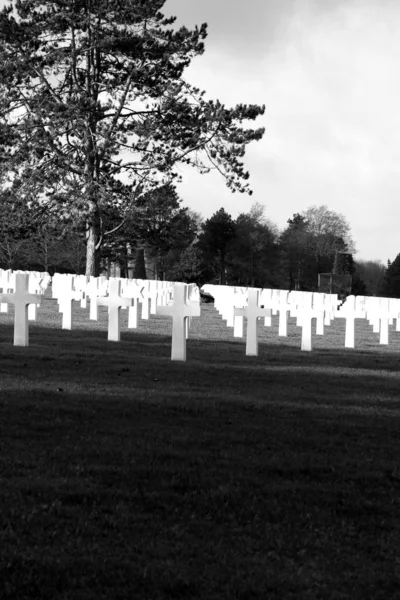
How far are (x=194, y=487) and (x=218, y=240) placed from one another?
88.8 metres

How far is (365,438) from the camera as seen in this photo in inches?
281

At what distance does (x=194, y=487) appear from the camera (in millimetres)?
5277

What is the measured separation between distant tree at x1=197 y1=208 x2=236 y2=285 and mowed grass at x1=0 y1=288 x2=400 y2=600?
274 ft

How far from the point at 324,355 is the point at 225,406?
22.8 feet

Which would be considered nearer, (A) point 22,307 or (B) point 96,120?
(A) point 22,307

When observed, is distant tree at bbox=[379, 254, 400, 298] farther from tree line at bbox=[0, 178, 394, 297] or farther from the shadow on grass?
the shadow on grass

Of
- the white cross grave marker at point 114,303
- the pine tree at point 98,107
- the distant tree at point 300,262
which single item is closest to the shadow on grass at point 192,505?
the white cross grave marker at point 114,303

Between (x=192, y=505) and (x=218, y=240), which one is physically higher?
(x=218, y=240)

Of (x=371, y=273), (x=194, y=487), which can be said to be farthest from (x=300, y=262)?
(x=194, y=487)

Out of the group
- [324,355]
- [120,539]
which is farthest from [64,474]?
[324,355]

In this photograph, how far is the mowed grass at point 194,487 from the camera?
12.8 feet

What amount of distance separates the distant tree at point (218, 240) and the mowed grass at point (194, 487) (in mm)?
83392

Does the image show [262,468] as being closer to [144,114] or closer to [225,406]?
[225,406]

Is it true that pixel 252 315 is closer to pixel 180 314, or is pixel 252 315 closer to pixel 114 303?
pixel 180 314
